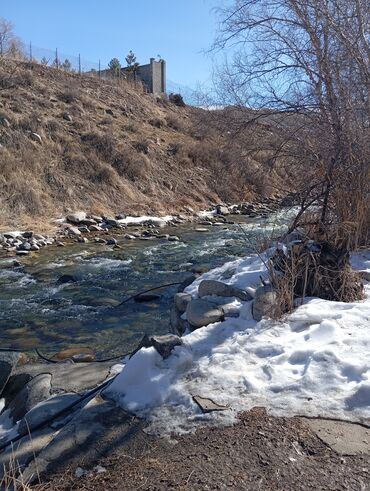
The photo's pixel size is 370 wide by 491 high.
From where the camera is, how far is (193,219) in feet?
60.7

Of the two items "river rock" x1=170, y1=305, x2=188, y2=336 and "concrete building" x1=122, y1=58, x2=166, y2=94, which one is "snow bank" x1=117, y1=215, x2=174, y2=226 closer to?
"river rock" x1=170, y1=305, x2=188, y2=336

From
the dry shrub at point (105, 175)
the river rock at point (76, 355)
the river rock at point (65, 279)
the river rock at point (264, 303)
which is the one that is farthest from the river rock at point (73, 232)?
the river rock at point (264, 303)

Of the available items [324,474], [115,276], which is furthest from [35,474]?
[115,276]

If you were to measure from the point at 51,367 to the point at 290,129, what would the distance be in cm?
475

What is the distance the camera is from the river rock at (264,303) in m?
4.51

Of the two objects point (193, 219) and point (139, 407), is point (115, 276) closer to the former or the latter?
point (139, 407)

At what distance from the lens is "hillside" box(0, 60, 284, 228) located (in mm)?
16984

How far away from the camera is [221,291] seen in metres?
5.20

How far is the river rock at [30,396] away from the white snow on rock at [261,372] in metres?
0.90


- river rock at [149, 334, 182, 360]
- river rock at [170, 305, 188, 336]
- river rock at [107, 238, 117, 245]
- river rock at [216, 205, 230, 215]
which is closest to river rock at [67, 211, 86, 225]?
river rock at [107, 238, 117, 245]

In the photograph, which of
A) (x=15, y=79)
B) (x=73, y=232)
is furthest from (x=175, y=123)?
(x=73, y=232)

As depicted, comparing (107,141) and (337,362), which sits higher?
(107,141)

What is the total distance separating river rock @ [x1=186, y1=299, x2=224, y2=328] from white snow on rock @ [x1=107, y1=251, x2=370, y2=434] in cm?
14

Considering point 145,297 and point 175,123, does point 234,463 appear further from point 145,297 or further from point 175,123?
point 175,123
